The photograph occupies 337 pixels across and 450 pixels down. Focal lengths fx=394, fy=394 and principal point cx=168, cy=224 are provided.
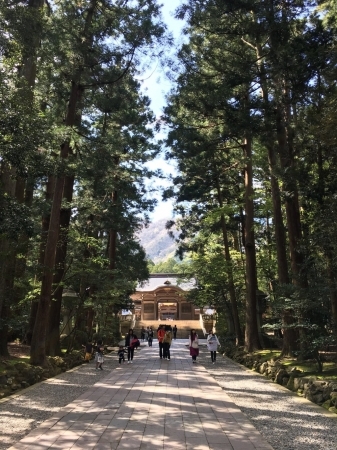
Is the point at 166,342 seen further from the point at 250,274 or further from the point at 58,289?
the point at 58,289

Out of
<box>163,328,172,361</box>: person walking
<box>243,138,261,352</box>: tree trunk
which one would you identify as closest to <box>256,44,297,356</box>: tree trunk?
<box>243,138,261,352</box>: tree trunk

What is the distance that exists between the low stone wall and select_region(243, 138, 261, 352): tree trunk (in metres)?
3.14

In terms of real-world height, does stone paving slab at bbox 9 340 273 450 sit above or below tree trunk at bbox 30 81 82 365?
below

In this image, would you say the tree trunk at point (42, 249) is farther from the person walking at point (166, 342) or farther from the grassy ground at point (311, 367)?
the grassy ground at point (311, 367)

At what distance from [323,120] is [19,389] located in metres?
8.53

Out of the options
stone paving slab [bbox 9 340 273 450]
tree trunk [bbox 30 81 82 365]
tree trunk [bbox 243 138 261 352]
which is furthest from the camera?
tree trunk [bbox 243 138 261 352]

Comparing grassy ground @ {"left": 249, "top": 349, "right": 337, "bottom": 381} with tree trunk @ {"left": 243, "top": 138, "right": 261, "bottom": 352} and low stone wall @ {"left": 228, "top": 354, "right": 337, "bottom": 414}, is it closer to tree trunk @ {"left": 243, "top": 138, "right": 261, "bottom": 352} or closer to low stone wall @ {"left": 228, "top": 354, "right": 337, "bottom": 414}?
low stone wall @ {"left": 228, "top": 354, "right": 337, "bottom": 414}

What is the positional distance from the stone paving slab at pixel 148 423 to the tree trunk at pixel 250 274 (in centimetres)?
775

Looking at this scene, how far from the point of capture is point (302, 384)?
27.7ft

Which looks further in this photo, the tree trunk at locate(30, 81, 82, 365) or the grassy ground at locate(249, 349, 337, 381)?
the tree trunk at locate(30, 81, 82, 365)

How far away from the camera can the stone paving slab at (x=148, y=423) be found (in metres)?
4.44

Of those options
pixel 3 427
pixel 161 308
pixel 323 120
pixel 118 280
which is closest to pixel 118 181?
pixel 118 280

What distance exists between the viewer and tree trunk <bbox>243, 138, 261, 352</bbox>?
15914mm

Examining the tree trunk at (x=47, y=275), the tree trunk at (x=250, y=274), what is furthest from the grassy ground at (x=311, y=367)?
the tree trunk at (x=47, y=275)
